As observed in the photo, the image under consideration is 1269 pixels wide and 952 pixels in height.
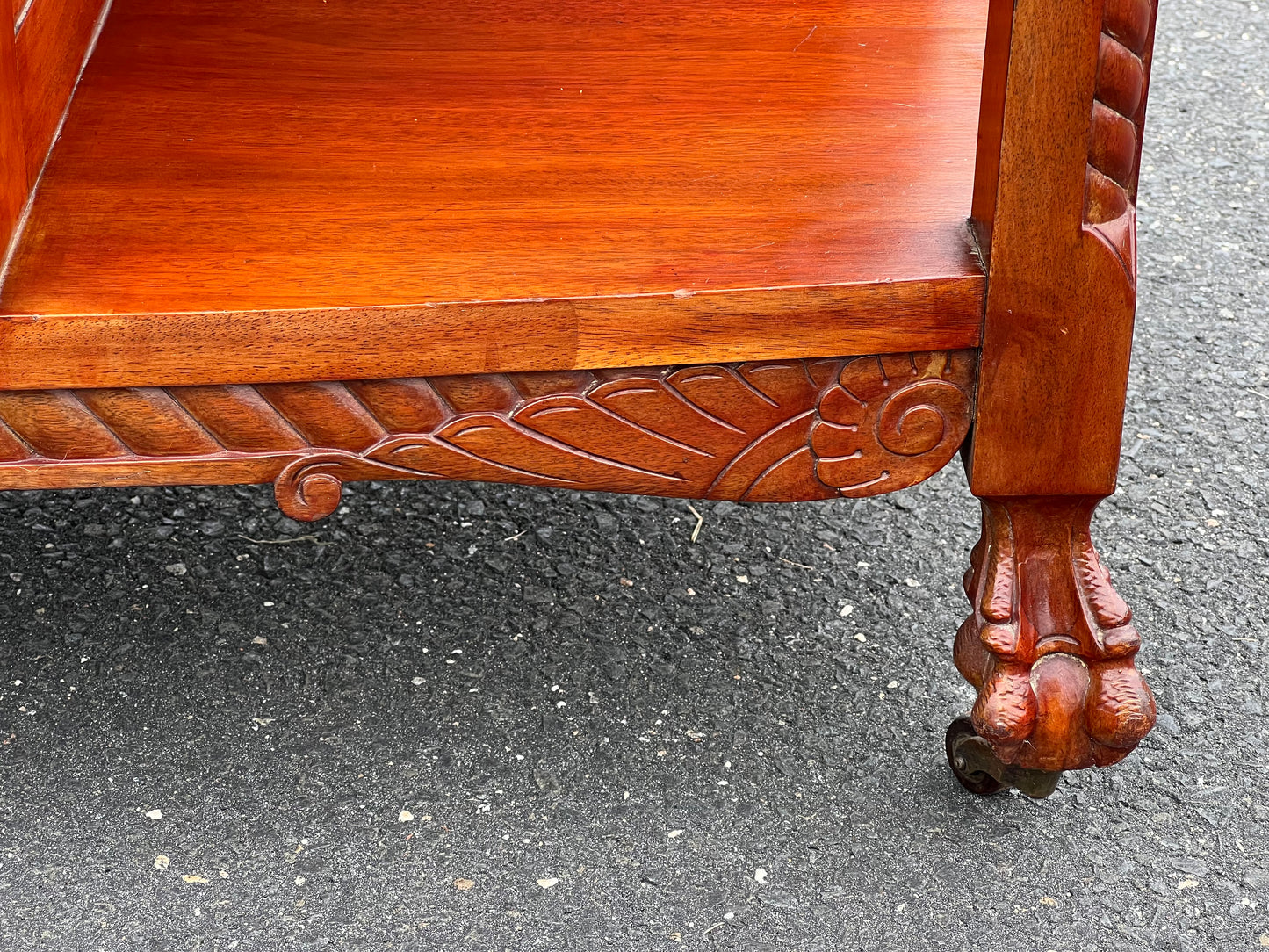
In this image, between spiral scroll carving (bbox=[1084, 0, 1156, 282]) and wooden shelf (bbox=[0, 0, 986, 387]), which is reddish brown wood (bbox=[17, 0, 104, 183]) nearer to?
wooden shelf (bbox=[0, 0, 986, 387])

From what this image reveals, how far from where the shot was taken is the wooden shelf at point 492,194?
43.8 inches

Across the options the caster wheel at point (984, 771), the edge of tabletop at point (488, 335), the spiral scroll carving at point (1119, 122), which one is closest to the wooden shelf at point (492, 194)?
the edge of tabletop at point (488, 335)

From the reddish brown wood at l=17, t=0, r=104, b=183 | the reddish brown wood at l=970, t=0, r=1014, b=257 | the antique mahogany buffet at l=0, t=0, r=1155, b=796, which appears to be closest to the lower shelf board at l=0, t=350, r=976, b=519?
the antique mahogany buffet at l=0, t=0, r=1155, b=796

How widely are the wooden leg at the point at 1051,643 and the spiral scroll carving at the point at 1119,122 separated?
235mm

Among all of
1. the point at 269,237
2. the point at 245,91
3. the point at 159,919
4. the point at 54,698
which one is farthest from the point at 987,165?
the point at 54,698

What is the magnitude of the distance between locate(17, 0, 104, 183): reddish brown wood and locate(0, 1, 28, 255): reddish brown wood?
0.03 metres

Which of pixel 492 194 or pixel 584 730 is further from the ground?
pixel 492 194

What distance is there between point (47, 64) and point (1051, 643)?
1055mm

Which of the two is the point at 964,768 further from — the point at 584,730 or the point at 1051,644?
the point at 584,730

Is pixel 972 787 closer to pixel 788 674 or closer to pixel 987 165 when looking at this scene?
pixel 788 674

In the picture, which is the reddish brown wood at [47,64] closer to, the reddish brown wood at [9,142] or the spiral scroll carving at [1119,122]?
the reddish brown wood at [9,142]

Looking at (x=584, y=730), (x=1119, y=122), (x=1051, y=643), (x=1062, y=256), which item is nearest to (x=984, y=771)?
(x=1051, y=643)

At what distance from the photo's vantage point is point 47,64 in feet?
4.41

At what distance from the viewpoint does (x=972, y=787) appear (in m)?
1.40
